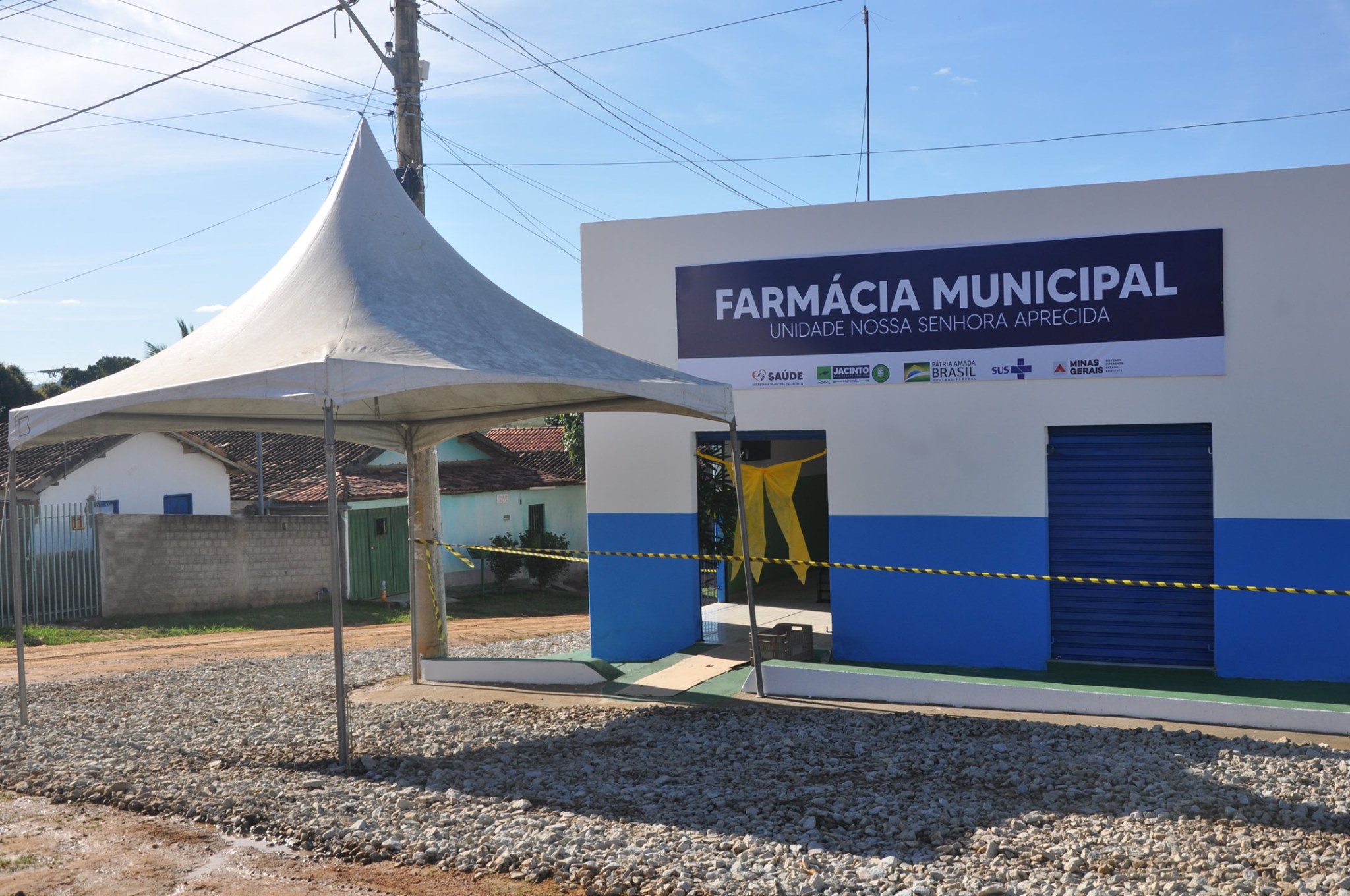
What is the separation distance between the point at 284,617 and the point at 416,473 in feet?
33.1

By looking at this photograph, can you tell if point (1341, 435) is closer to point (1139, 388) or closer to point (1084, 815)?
point (1139, 388)

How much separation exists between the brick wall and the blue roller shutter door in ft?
48.9

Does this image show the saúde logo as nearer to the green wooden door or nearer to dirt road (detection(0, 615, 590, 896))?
dirt road (detection(0, 615, 590, 896))

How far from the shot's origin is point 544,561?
26.0 meters

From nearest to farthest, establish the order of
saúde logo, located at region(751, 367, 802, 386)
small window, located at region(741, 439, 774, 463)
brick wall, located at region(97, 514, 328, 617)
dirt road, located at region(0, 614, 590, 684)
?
saúde logo, located at region(751, 367, 802, 386), dirt road, located at region(0, 614, 590, 684), small window, located at region(741, 439, 774, 463), brick wall, located at region(97, 514, 328, 617)

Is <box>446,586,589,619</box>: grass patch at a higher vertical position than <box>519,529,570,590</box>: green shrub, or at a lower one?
lower

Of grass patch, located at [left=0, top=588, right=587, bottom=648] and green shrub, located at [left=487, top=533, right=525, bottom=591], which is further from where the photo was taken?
green shrub, located at [left=487, top=533, right=525, bottom=591]

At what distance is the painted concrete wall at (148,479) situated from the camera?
883 inches

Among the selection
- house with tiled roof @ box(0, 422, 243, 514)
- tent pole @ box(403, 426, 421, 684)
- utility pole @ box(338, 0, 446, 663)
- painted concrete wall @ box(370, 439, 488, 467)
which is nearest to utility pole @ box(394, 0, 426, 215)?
utility pole @ box(338, 0, 446, 663)

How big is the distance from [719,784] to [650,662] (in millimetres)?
5145

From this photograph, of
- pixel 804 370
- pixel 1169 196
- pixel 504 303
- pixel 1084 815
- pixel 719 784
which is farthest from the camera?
pixel 804 370

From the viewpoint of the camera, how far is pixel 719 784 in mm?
7332

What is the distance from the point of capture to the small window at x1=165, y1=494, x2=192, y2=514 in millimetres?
24234

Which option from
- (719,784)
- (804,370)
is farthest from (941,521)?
(719,784)
